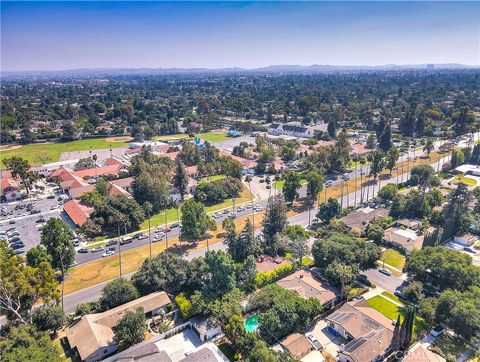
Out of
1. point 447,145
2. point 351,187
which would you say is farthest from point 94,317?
point 447,145

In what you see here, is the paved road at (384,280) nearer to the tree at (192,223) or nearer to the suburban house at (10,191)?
the tree at (192,223)

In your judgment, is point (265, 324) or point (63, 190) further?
point (63, 190)

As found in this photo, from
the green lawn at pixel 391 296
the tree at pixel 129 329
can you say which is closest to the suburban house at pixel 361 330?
the green lawn at pixel 391 296

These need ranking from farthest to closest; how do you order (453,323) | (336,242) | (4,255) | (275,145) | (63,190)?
(275,145), (63,190), (336,242), (4,255), (453,323)

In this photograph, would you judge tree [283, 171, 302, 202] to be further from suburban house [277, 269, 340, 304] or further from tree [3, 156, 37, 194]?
tree [3, 156, 37, 194]

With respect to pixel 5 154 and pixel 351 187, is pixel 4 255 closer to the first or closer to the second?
pixel 351 187

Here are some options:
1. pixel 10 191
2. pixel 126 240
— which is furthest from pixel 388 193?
pixel 10 191
